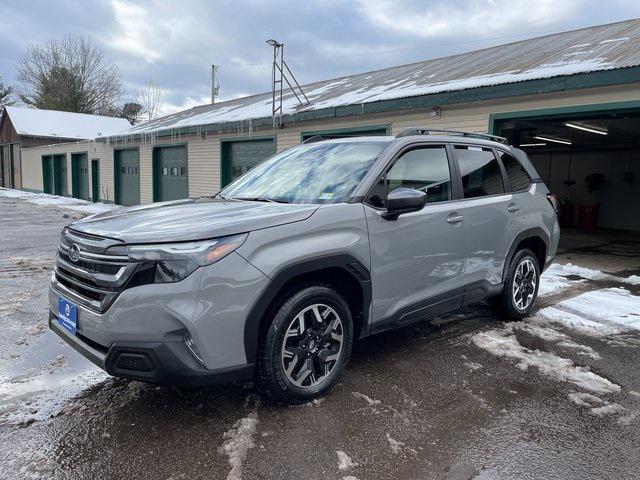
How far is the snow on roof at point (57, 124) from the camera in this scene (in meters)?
37.0

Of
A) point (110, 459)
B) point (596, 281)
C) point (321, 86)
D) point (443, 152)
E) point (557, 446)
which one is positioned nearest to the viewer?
point (110, 459)

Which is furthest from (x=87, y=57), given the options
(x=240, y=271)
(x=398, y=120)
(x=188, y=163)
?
(x=240, y=271)

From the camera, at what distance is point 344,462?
2.66m

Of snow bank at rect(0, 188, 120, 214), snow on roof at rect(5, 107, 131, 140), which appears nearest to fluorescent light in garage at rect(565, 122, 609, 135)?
snow bank at rect(0, 188, 120, 214)

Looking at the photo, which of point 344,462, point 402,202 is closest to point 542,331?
point 402,202

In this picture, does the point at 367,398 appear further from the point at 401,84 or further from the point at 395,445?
the point at 401,84

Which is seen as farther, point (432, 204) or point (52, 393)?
point (432, 204)

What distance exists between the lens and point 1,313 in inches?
206

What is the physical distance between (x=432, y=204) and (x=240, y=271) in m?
1.86

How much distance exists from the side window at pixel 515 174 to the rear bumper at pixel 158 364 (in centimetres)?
352

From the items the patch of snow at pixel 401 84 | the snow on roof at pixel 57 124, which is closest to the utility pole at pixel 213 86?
the snow on roof at pixel 57 124

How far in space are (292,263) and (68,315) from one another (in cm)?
144

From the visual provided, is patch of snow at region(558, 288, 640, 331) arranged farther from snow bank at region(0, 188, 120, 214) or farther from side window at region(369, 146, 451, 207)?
snow bank at region(0, 188, 120, 214)

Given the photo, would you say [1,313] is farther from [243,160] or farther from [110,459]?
[243,160]
